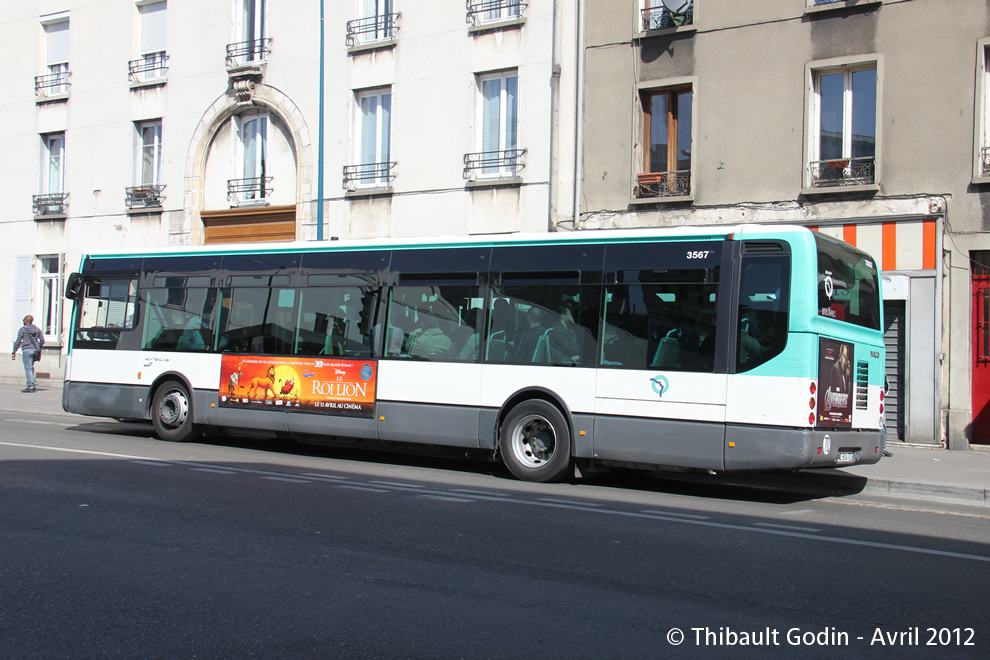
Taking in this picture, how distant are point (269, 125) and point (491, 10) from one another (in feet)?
22.4

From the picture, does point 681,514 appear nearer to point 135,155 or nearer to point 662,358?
point 662,358

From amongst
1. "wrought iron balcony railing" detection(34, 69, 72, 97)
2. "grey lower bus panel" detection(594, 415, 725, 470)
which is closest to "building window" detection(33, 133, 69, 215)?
"wrought iron balcony railing" detection(34, 69, 72, 97)

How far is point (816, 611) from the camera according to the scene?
5.18 meters

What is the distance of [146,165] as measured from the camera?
2512 cm

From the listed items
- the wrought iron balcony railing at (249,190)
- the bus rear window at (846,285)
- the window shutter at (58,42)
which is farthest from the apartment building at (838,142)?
the window shutter at (58,42)

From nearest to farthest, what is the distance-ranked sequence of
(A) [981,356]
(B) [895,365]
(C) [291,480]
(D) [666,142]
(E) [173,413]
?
(C) [291,480]
(E) [173,413]
(A) [981,356]
(B) [895,365]
(D) [666,142]

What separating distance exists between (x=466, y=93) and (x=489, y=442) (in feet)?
35.3

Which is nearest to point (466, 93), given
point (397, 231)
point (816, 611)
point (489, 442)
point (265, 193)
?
point (397, 231)

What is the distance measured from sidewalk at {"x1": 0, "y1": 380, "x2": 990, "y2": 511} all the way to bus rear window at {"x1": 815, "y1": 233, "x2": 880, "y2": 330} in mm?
1804

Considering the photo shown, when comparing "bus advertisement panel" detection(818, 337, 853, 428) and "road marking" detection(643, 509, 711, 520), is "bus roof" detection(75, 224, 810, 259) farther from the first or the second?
"road marking" detection(643, 509, 711, 520)

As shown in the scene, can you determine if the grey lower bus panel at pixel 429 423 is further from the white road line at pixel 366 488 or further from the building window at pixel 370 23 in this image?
the building window at pixel 370 23

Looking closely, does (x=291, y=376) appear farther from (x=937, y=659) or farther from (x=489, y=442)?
(x=937, y=659)

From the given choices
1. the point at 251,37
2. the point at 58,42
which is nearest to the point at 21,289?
the point at 58,42

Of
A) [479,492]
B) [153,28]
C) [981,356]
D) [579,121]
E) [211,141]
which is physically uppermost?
[153,28]
